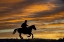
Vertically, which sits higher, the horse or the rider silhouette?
the rider silhouette

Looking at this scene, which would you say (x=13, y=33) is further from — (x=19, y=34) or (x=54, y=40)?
(x=54, y=40)

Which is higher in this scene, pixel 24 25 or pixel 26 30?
pixel 24 25

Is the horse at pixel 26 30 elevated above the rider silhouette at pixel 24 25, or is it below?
below

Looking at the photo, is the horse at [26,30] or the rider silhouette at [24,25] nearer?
the rider silhouette at [24,25]

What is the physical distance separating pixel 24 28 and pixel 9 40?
254 cm

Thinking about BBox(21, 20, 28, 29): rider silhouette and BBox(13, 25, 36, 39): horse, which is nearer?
BBox(21, 20, 28, 29): rider silhouette

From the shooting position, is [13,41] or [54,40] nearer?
[13,41]

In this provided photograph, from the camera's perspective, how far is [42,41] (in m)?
65.8

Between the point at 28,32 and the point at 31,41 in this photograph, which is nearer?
the point at 31,41

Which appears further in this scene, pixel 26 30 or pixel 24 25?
pixel 26 30

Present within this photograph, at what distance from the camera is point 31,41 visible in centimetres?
6247

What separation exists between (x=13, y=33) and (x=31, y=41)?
5.14 meters

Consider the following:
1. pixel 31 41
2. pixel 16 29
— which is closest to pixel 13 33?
pixel 16 29

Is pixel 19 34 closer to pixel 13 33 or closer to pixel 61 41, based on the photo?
pixel 13 33
